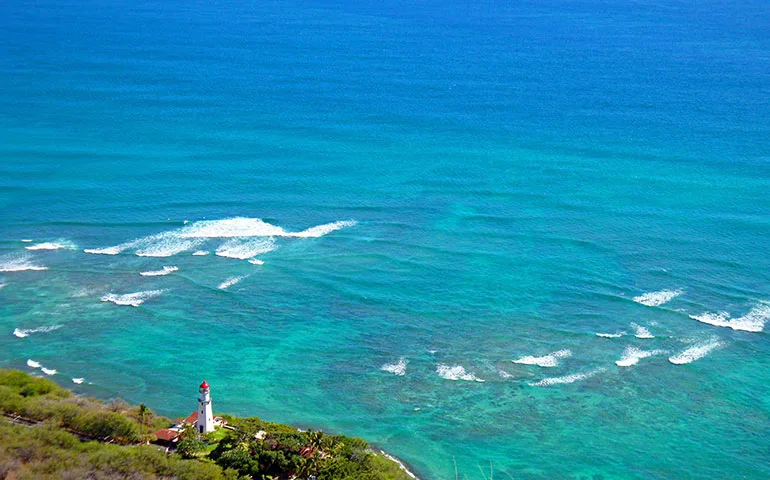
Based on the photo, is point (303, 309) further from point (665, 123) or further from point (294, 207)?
point (665, 123)

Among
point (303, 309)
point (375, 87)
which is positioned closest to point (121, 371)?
point (303, 309)

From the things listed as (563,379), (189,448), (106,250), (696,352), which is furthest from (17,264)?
(696,352)

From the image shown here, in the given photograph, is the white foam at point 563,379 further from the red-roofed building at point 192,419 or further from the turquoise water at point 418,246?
the red-roofed building at point 192,419

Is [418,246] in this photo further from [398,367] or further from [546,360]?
[546,360]

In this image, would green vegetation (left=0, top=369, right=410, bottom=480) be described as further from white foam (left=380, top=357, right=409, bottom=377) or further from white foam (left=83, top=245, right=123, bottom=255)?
white foam (left=83, top=245, right=123, bottom=255)

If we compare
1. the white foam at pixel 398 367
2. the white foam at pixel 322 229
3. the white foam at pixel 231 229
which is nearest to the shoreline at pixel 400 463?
the white foam at pixel 398 367

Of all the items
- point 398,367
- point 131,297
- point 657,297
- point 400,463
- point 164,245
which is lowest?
point 400,463

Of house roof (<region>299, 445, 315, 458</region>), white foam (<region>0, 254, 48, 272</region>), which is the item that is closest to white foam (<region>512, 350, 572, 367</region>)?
house roof (<region>299, 445, 315, 458</region>)
